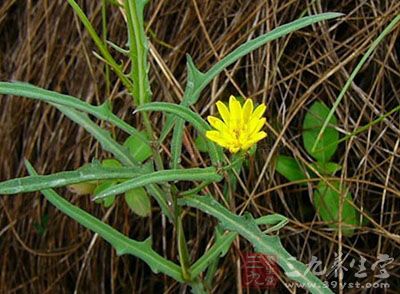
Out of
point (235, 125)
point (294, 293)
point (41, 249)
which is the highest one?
point (235, 125)

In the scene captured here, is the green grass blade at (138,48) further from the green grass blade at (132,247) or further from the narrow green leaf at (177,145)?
the green grass blade at (132,247)

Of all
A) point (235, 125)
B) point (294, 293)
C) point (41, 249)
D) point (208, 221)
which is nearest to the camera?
point (235, 125)

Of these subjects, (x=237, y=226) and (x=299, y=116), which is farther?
(x=299, y=116)

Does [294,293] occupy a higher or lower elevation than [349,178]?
lower

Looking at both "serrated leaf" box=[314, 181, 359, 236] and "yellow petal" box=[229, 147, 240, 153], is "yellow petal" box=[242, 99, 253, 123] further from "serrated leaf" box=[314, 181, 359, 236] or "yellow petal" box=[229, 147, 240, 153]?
"serrated leaf" box=[314, 181, 359, 236]

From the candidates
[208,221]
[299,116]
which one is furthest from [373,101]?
[208,221]

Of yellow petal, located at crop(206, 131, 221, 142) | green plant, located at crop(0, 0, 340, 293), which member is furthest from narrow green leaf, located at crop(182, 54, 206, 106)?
yellow petal, located at crop(206, 131, 221, 142)

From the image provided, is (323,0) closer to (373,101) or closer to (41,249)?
(373,101)

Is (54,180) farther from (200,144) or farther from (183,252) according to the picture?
(200,144)
